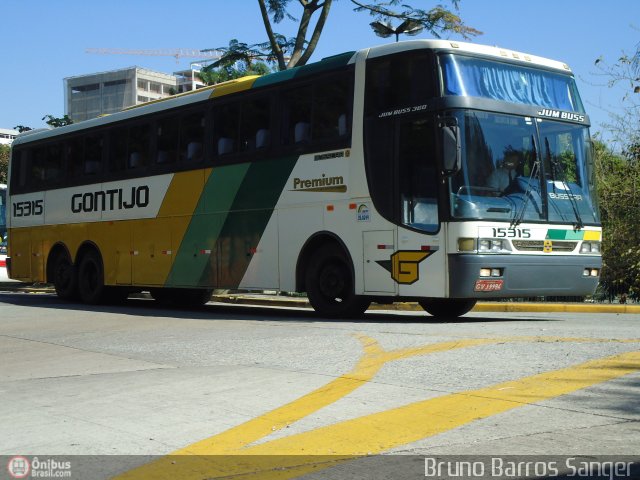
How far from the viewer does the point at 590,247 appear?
13336mm

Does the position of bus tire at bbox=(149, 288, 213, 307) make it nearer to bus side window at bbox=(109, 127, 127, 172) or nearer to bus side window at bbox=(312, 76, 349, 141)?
bus side window at bbox=(109, 127, 127, 172)

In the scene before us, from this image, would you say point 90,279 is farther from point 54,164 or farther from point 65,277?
point 54,164

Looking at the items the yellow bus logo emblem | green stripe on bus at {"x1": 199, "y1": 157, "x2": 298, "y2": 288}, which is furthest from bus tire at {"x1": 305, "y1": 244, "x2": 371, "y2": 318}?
green stripe on bus at {"x1": 199, "y1": 157, "x2": 298, "y2": 288}

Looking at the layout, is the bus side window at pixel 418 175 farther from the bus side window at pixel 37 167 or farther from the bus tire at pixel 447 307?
the bus side window at pixel 37 167

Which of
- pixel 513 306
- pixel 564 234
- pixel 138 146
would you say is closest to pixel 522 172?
pixel 564 234

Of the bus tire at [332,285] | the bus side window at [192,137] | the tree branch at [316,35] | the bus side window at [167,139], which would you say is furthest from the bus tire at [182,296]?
the tree branch at [316,35]

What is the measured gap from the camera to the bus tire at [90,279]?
63.9 feet

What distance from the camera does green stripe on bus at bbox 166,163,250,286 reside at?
1573cm

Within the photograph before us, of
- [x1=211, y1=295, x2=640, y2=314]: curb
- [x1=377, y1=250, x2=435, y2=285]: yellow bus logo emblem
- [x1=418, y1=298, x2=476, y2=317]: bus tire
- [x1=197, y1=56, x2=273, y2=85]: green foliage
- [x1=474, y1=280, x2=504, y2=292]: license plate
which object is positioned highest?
[x1=197, y1=56, x2=273, y2=85]: green foliage

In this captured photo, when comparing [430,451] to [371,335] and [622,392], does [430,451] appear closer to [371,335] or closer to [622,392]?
[622,392]

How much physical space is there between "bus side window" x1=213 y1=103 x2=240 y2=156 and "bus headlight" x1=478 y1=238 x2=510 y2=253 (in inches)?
204

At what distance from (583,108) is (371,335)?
212 inches

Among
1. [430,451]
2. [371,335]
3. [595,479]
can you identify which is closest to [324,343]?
[371,335]

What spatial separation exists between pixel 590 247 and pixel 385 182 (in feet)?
10.4
